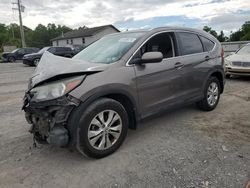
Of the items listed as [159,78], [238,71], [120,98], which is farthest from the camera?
[238,71]

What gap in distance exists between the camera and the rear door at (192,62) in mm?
4559

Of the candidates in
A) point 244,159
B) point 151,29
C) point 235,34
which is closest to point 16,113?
point 151,29

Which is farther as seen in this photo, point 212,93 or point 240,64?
point 240,64

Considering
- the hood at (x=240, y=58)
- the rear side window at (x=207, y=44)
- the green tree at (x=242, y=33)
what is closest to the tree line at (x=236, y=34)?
the green tree at (x=242, y=33)

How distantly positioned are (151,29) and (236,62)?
20.6 feet

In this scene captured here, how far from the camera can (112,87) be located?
3393 mm

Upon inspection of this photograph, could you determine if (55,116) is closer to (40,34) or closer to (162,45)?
(162,45)

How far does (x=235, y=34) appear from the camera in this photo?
180ft

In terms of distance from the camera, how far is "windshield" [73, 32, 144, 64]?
3.84m

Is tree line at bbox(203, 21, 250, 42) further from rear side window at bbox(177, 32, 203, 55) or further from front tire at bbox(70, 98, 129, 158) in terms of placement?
front tire at bbox(70, 98, 129, 158)

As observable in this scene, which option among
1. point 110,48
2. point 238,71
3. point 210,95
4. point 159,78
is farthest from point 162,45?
point 238,71

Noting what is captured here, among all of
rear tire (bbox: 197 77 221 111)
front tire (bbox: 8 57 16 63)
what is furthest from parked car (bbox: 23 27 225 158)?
front tire (bbox: 8 57 16 63)

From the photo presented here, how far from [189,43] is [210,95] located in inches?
50.3

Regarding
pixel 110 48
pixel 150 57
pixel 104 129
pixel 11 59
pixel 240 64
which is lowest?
pixel 104 129
